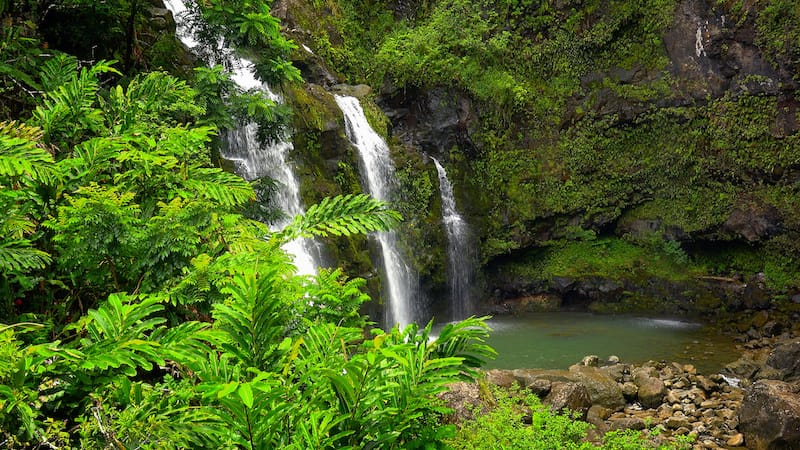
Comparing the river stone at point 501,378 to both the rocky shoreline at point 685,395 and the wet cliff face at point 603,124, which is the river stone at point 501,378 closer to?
the rocky shoreline at point 685,395

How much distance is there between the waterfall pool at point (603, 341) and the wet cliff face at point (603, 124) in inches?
Answer: 61.4

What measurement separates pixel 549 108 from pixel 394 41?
202 inches

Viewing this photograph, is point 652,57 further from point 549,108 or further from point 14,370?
point 14,370

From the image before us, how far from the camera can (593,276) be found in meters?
14.4

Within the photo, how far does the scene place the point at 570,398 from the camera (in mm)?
6848

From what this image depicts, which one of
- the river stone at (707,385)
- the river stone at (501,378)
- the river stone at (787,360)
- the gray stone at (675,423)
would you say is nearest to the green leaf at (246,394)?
Result: the river stone at (501,378)

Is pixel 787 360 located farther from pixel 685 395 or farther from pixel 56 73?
pixel 56 73

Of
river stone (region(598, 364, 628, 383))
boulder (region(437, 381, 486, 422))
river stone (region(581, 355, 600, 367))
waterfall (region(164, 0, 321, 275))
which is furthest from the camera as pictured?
river stone (region(581, 355, 600, 367))

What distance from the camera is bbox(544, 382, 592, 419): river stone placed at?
6.77 meters

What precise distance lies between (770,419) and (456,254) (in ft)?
28.2

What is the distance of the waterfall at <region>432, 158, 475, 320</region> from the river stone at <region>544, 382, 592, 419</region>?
6.65m

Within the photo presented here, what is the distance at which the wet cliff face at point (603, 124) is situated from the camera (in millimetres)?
13328

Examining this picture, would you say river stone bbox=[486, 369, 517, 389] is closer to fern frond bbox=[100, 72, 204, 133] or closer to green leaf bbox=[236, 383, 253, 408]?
fern frond bbox=[100, 72, 204, 133]

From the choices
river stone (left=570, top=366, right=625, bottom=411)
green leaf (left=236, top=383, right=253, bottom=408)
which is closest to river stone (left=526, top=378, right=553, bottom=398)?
river stone (left=570, top=366, right=625, bottom=411)
